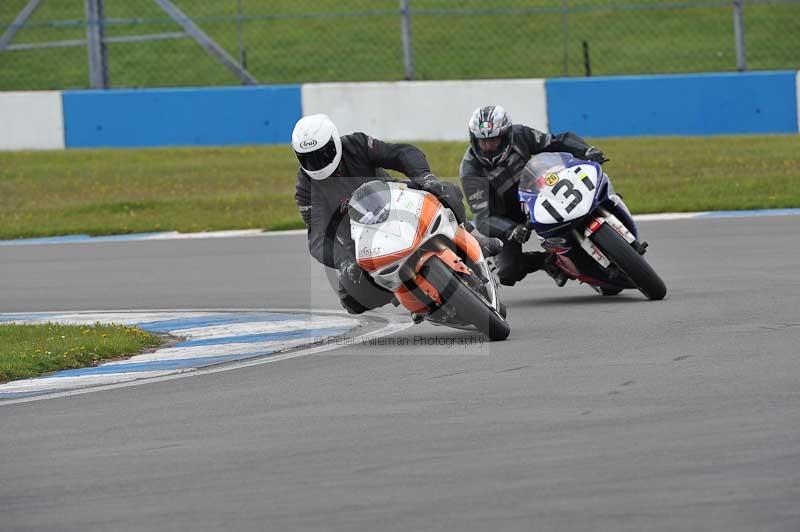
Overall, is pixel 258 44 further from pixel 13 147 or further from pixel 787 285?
pixel 787 285

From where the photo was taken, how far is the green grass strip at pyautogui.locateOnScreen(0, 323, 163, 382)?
9.20 m

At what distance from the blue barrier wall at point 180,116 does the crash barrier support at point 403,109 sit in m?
0.01

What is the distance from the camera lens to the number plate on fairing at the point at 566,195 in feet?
33.1

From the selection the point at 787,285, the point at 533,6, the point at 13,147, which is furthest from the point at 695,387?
the point at 533,6

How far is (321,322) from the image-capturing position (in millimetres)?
10641

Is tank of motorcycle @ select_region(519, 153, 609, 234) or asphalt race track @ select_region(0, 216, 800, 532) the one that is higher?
tank of motorcycle @ select_region(519, 153, 609, 234)

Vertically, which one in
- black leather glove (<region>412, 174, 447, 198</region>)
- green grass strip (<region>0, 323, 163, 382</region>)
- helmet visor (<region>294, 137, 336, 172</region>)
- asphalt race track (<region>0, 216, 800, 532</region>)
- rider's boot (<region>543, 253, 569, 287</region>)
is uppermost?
helmet visor (<region>294, 137, 336, 172</region>)

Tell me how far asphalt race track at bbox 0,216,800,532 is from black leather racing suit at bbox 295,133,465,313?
1.12 feet

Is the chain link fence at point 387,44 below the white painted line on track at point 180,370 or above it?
above

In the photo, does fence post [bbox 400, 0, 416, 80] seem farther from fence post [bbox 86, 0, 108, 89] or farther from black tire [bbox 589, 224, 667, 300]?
black tire [bbox 589, 224, 667, 300]

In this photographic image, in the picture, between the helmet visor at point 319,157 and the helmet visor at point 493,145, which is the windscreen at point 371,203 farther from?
the helmet visor at point 493,145

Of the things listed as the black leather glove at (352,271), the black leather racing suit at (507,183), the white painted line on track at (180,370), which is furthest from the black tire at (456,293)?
the black leather racing suit at (507,183)

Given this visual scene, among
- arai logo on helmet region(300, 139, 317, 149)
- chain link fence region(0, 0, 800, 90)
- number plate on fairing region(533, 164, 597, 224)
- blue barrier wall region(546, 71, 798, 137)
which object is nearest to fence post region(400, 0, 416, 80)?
chain link fence region(0, 0, 800, 90)

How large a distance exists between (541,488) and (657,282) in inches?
194
